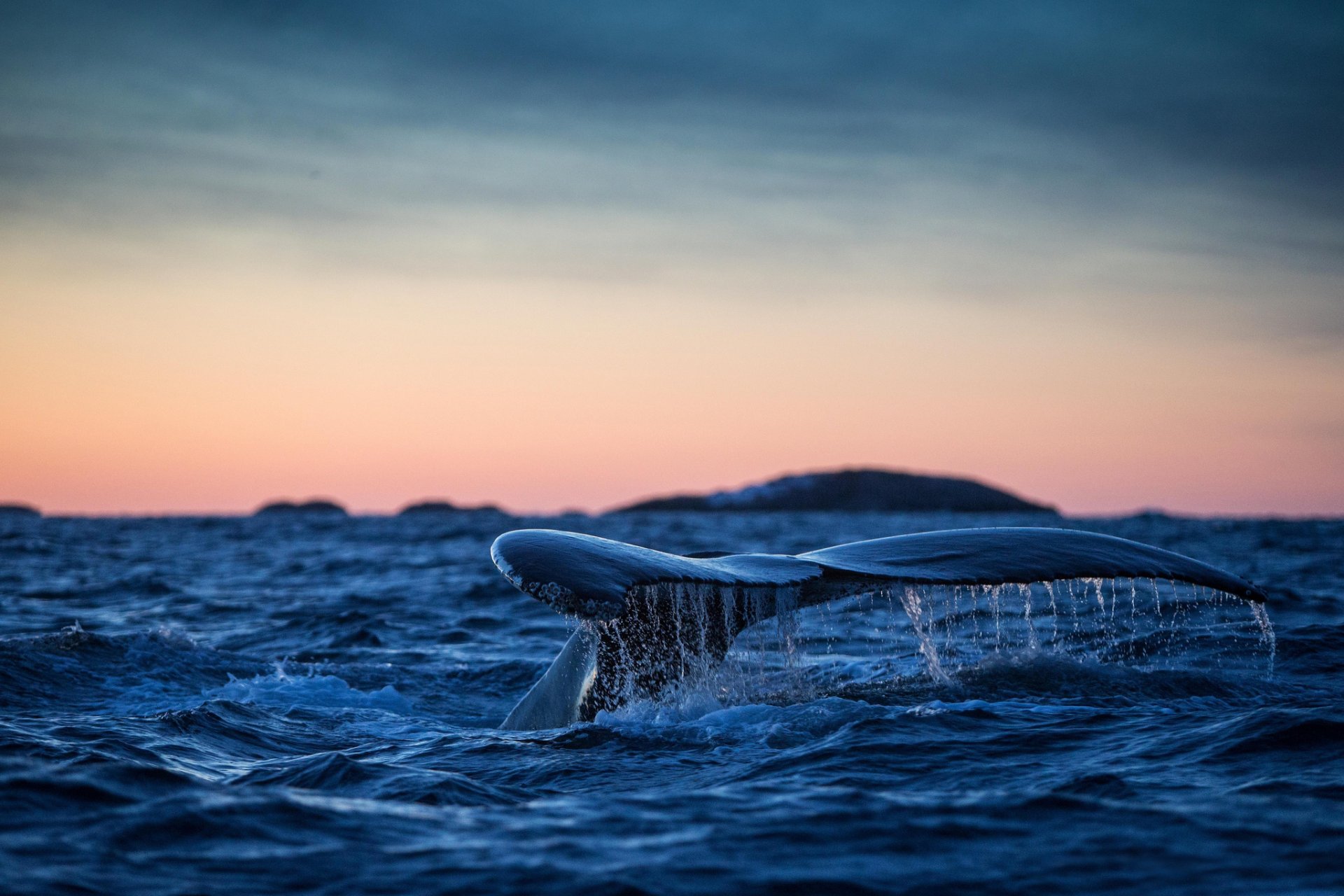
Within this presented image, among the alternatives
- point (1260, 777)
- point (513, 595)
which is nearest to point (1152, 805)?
point (1260, 777)

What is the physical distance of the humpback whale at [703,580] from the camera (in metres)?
4.31

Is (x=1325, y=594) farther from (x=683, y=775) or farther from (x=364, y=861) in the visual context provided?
(x=364, y=861)

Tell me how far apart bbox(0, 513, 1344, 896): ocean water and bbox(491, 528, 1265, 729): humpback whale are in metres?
0.26

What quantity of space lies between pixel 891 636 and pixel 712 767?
6107 mm

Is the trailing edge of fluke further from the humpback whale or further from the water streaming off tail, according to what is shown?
the water streaming off tail

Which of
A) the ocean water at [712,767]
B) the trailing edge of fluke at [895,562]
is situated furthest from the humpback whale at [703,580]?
the ocean water at [712,767]

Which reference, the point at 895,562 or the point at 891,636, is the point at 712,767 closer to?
the point at 895,562

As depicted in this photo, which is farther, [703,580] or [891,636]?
[891,636]

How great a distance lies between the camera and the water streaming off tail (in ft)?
19.1

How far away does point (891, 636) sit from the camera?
11102mm

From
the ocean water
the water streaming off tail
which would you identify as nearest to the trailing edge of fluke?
the water streaming off tail

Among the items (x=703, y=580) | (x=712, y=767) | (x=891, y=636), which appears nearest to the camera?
(x=703, y=580)

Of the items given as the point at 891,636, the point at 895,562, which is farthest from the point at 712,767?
the point at 891,636

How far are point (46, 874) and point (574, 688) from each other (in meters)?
2.97
